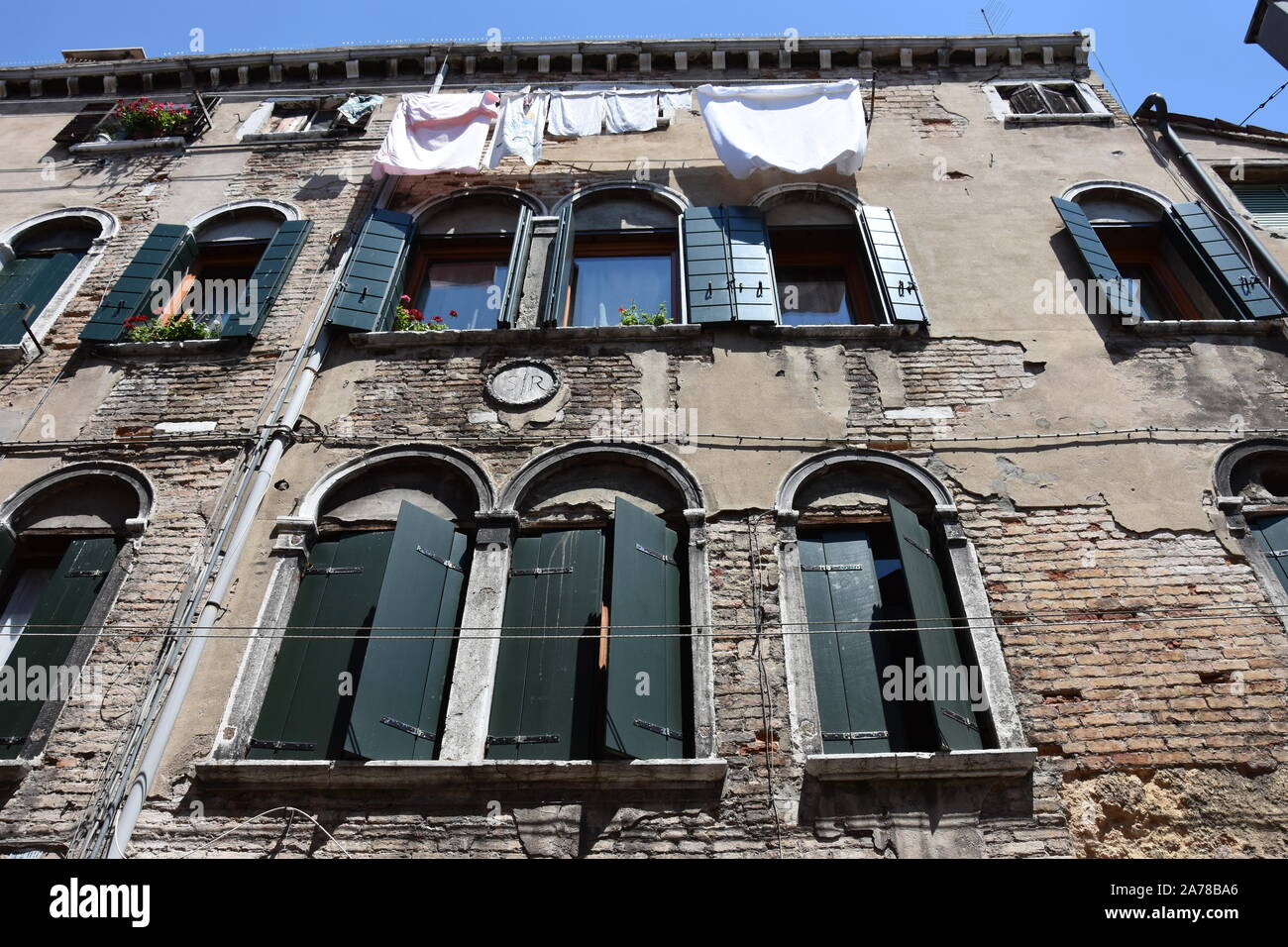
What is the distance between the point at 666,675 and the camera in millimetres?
5660

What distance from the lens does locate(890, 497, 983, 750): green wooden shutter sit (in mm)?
5316

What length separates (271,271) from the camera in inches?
345

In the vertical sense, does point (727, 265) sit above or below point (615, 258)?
below

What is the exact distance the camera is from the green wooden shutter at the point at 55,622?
5.75 meters

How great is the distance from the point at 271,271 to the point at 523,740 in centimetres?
547

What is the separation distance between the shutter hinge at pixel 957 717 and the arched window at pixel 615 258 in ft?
13.6

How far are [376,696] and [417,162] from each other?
6164 mm

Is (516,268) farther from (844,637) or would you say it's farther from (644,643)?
(844,637)

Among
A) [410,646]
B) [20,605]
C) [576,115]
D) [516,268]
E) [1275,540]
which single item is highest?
[576,115]

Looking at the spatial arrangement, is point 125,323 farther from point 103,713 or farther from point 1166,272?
point 1166,272

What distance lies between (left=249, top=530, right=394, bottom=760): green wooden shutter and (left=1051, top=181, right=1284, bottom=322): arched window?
6304mm

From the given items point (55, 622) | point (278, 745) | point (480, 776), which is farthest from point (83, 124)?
point (480, 776)

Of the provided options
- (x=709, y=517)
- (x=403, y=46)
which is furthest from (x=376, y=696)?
(x=403, y=46)

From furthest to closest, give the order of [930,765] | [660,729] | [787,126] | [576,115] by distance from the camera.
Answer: [576,115], [787,126], [660,729], [930,765]
